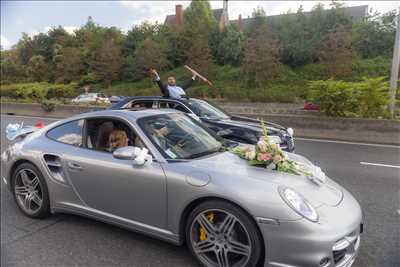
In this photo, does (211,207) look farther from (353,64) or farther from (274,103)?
(353,64)

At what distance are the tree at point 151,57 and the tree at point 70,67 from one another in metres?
10.6

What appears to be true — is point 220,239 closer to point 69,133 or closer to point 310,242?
point 310,242

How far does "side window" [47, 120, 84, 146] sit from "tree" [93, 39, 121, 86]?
1466 inches

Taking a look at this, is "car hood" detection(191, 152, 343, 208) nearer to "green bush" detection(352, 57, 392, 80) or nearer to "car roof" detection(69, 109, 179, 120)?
"car roof" detection(69, 109, 179, 120)

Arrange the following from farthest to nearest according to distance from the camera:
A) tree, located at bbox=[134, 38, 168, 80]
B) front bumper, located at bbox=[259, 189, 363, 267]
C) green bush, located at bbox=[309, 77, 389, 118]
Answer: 1. tree, located at bbox=[134, 38, 168, 80]
2. green bush, located at bbox=[309, 77, 389, 118]
3. front bumper, located at bbox=[259, 189, 363, 267]

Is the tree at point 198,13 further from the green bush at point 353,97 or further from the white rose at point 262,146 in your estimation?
the white rose at point 262,146

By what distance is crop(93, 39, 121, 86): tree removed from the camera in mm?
39719

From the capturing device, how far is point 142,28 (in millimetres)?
44219

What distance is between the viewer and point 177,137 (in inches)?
141

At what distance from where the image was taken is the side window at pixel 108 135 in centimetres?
368

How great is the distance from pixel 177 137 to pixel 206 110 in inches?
167

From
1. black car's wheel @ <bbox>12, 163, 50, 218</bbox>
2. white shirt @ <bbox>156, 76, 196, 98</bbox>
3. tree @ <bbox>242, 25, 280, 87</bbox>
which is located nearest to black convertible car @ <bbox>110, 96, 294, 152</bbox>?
white shirt @ <bbox>156, 76, 196, 98</bbox>

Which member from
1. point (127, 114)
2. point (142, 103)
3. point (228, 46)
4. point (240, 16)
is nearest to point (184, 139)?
point (127, 114)

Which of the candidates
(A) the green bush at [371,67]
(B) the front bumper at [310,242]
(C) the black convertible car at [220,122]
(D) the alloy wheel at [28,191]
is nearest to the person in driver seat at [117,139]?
(D) the alloy wheel at [28,191]
